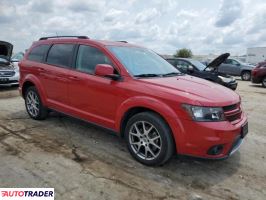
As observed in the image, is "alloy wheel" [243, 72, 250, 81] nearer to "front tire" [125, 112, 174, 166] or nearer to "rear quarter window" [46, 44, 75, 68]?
"rear quarter window" [46, 44, 75, 68]

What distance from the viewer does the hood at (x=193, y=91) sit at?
13.5 feet

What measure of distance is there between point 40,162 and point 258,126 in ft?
16.0

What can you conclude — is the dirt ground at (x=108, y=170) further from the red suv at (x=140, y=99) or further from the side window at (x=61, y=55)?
the side window at (x=61, y=55)

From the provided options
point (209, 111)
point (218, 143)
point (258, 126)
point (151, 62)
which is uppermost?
point (151, 62)

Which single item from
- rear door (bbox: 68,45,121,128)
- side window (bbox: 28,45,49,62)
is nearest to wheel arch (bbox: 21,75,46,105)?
side window (bbox: 28,45,49,62)

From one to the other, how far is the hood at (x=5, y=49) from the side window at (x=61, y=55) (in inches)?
253

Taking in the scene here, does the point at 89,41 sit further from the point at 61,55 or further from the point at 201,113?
the point at 201,113

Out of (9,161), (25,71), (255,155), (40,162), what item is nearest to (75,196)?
(40,162)

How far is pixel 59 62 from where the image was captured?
6.06 metres

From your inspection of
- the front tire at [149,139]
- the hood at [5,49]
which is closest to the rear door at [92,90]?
the front tire at [149,139]

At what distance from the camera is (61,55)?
6074 mm

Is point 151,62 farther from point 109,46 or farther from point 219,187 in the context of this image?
point 219,187

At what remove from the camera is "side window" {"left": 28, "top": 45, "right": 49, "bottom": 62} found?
6621mm

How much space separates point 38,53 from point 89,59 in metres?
1.86
